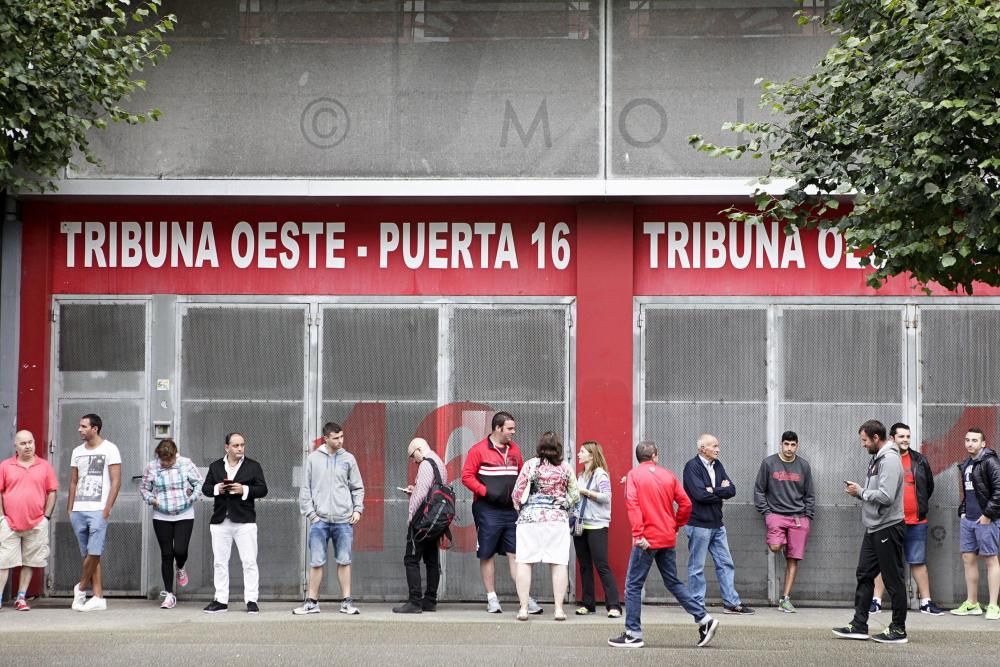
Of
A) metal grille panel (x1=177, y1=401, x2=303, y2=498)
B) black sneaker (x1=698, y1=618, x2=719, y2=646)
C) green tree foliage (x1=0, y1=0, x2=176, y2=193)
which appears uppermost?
green tree foliage (x1=0, y1=0, x2=176, y2=193)

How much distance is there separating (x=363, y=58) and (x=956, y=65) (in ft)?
22.9

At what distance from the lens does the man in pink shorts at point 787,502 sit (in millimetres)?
13617

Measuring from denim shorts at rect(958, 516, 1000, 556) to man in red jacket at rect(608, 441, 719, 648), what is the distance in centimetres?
352

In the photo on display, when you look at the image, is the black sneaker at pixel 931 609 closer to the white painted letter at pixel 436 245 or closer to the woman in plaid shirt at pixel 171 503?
the white painted letter at pixel 436 245

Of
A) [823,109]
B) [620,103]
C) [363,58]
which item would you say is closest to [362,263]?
[363,58]

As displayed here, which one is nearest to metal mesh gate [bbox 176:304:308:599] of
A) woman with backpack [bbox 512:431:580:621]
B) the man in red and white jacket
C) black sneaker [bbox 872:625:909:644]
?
the man in red and white jacket

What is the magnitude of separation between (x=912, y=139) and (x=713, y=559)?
18.0ft

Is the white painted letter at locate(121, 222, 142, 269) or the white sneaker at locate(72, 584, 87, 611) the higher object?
the white painted letter at locate(121, 222, 142, 269)

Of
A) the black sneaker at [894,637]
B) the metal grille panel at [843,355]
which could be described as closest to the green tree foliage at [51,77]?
the metal grille panel at [843,355]

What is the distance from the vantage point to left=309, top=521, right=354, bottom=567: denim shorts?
520 inches

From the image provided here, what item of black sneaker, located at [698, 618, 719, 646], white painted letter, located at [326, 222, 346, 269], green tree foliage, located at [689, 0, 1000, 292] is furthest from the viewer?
white painted letter, located at [326, 222, 346, 269]

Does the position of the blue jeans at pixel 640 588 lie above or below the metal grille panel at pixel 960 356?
below

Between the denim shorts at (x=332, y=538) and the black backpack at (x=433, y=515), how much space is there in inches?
26.6

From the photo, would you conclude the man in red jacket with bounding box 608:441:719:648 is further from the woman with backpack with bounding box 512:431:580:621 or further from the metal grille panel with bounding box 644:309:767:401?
the metal grille panel with bounding box 644:309:767:401
